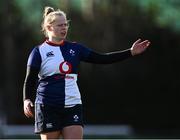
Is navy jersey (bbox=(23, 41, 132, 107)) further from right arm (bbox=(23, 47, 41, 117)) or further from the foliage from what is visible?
the foliage

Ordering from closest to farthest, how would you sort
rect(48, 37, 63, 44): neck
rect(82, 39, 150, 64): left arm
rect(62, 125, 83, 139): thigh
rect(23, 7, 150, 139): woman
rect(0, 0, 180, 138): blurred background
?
rect(62, 125, 83, 139): thigh
rect(23, 7, 150, 139): woman
rect(48, 37, 63, 44): neck
rect(82, 39, 150, 64): left arm
rect(0, 0, 180, 138): blurred background

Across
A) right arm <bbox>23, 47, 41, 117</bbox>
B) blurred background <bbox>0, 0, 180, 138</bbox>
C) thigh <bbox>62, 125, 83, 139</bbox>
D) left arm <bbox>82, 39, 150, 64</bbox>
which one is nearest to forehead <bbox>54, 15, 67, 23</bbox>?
right arm <bbox>23, 47, 41, 117</bbox>

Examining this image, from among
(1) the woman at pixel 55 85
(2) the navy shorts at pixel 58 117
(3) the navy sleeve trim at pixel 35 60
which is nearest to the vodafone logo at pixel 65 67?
(1) the woman at pixel 55 85

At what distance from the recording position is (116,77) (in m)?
20.8

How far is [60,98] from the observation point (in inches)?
282

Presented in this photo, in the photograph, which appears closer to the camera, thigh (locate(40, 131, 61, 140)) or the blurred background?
thigh (locate(40, 131, 61, 140))

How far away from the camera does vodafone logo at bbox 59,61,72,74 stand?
23.4ft

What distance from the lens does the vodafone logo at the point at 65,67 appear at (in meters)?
7.14

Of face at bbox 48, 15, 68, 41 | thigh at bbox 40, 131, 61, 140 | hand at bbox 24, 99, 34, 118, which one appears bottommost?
thigh at bbox 40, 131, 61, 140

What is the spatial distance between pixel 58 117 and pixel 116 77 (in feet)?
44.8

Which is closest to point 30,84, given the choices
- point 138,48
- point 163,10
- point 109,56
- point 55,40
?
point 55,40

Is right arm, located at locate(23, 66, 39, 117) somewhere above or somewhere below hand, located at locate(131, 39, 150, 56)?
below

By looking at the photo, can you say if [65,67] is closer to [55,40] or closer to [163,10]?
[55,40]

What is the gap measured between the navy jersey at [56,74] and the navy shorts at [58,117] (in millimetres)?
59
